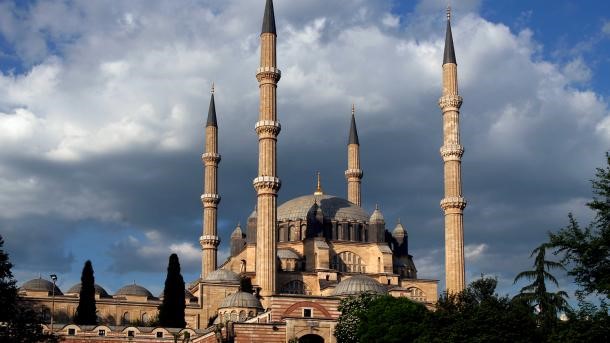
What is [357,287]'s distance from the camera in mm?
47469

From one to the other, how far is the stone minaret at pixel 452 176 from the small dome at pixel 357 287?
4.12m

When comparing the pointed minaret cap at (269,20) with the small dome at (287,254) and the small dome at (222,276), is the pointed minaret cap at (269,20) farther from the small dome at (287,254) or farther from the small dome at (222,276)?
the small dome at (222,276)

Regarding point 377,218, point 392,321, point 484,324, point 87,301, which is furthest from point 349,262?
point 484,324

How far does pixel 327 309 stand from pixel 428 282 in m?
16.0

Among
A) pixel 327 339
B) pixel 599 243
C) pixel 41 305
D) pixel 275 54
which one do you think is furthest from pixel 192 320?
pixel 599 243

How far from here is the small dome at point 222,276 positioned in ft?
177

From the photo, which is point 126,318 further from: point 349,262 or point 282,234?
point 349,262

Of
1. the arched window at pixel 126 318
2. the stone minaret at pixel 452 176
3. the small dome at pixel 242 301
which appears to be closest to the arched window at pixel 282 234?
the arched window at pixel 126 318

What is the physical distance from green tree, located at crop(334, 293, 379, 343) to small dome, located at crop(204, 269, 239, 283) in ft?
39.9

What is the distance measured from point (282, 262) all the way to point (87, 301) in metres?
12.9

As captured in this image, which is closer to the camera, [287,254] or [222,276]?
[222,276]

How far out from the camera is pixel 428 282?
58.6 meters

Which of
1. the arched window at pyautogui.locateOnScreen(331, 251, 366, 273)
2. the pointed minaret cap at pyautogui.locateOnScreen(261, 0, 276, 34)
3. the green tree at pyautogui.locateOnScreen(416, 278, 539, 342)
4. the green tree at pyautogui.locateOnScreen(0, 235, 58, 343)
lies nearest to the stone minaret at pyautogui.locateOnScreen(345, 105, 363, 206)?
the arched window at pyautogui.locateOnScreen(331, 251, 366, 273)

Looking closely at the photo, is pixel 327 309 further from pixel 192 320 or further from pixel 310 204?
pixel 310 204
